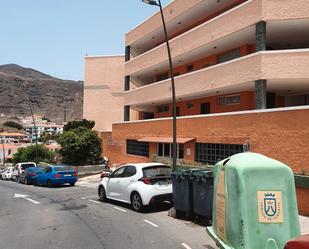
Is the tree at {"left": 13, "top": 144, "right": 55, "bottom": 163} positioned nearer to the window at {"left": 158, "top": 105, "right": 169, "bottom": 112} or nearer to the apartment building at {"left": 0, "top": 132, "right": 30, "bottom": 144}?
the window at {"left": 158, "top": 105, "right": 169, "bottom": 112}

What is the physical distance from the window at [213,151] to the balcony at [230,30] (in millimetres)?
6210

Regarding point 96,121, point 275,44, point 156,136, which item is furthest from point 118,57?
point 275,44

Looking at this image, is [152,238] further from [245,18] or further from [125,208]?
[245,18]

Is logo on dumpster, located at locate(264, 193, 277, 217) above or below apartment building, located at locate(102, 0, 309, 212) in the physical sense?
below

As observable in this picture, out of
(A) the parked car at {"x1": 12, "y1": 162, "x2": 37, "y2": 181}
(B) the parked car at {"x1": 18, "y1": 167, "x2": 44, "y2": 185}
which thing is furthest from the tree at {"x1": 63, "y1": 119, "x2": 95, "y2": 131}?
(B) the parked car at {"x1": 18, "y1": 167, "x2": 44, "y2": 185}

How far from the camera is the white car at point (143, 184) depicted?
1399cm

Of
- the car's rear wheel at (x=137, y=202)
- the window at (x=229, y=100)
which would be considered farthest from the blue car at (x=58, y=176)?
the car's rear wheel at (x=137, y=202)

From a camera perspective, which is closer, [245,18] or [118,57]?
[245,18]

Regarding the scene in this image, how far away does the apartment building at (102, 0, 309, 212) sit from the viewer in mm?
18031

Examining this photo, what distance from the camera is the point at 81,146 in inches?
1640

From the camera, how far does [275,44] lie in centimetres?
2484

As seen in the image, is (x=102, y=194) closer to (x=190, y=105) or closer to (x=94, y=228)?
(x=94, y=228)

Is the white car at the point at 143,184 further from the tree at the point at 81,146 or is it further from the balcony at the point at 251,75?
the tree at the point at 81,146

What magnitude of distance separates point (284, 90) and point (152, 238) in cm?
1675
